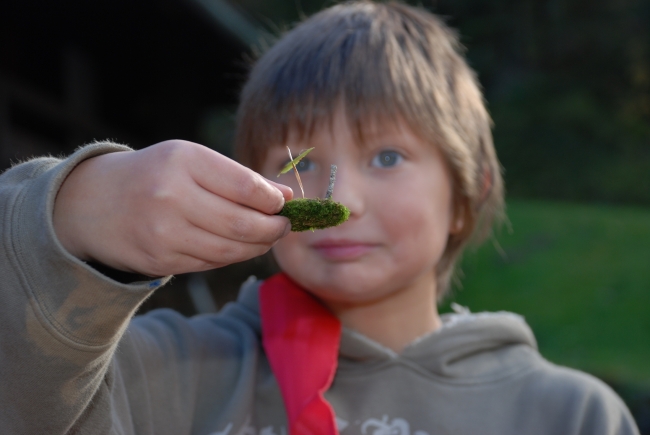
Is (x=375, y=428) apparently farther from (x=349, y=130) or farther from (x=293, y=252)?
(x=349, y=130)

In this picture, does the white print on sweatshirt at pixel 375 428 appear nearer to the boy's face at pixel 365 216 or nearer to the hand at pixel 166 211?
the boy's face at pixel 365 216

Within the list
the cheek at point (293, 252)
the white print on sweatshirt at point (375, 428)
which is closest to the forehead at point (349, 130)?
the cheek at point (293, 252)

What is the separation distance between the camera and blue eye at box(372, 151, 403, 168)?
211 cm

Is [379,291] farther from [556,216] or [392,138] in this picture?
[556,216]

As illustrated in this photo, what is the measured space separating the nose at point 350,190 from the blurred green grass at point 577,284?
4.14 metres

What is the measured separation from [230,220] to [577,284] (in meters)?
8.08

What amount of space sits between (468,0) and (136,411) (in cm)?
1444

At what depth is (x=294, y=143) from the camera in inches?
84.1

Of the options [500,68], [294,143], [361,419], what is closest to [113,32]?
[294,143]

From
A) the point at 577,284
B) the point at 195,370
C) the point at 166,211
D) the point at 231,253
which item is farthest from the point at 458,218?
the point at 577,284

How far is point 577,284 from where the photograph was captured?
27.7 feet

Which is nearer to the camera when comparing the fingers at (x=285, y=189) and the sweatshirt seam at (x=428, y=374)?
the fingers at (x=285, y=189)

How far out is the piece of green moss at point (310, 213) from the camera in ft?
4.70

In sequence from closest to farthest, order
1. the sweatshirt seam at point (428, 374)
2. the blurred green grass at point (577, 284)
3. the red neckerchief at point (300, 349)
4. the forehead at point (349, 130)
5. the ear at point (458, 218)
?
the red neckerchief at point (300, 349)
the forehead at point (349, 130)
the sweatshirt seam at point (428, 374)
the ear at point (458, 218)
the blurred green grass at point (577, 284)
